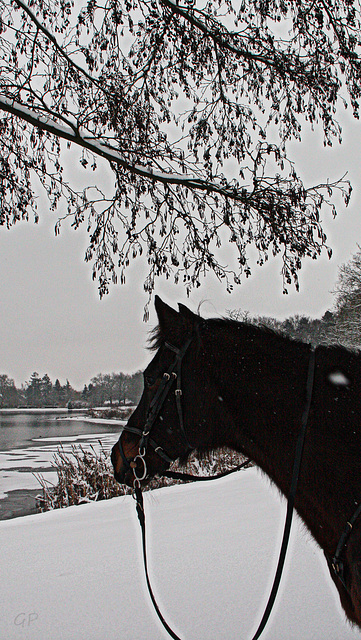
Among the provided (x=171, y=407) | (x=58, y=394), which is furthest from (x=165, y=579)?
(x=58, y=394)

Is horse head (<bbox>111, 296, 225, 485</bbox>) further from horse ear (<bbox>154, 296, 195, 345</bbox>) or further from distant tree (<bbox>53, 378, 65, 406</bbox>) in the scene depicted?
distant tree (<bbox>53, 378, 65, 406</bbox>)

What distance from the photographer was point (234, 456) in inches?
472

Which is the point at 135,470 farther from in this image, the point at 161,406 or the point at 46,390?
the point at 46,390

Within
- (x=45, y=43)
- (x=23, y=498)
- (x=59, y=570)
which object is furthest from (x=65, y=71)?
(x=23, y=498)

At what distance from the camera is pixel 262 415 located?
2094mm

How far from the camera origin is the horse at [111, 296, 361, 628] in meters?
1.88

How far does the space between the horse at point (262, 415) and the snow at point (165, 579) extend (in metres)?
0.93

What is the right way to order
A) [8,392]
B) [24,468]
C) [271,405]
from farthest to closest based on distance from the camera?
[8,392] < [24,468] < [271,405]

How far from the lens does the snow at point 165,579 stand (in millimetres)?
2988

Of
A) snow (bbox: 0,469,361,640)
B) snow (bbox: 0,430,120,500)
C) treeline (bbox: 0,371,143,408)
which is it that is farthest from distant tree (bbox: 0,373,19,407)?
snow (bbox: 0,469,361,640)

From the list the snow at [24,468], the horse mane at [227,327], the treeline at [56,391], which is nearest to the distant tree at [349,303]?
the snow at [24,468]

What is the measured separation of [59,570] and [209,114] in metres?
5.73

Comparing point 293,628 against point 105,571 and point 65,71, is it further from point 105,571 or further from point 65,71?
point 65,71

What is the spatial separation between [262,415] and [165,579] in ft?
8.29
